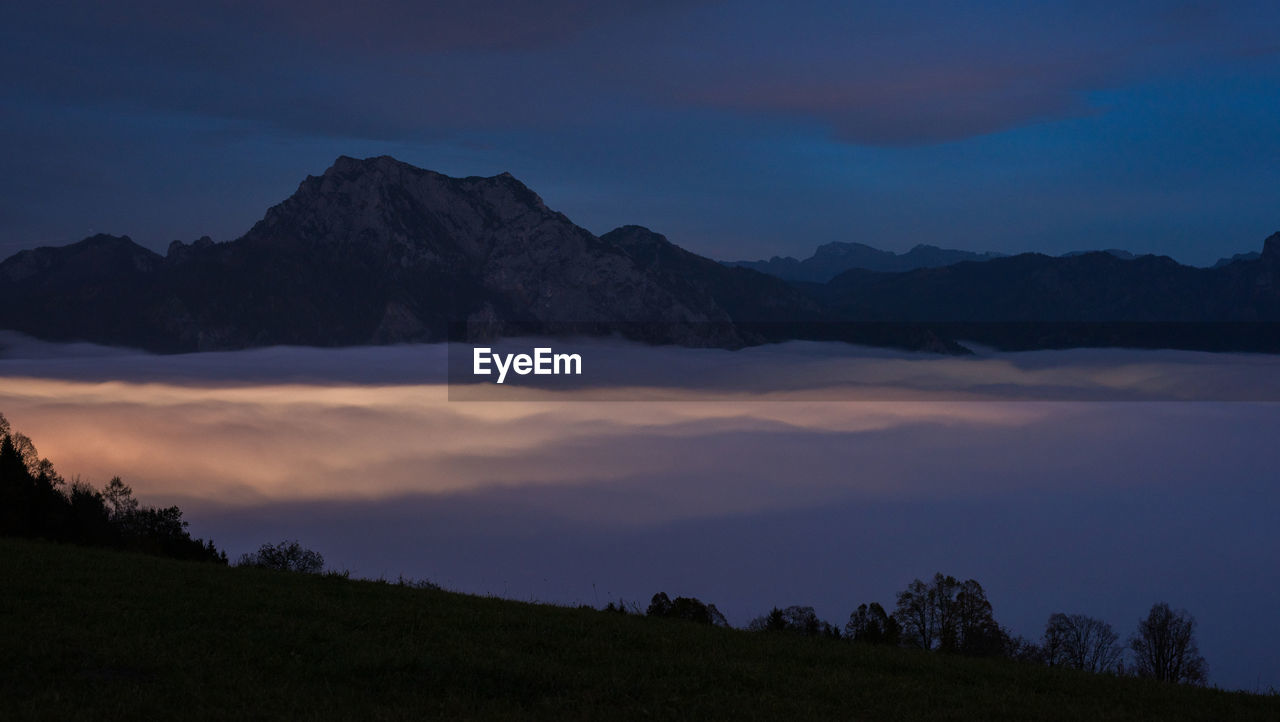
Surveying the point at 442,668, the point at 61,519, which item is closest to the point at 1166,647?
the point at 442,668

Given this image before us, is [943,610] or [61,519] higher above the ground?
[61,519]

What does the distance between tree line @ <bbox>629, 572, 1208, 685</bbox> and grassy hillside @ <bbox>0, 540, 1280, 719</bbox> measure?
14057mm

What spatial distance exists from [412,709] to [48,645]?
8.60 meters

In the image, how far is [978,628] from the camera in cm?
7125

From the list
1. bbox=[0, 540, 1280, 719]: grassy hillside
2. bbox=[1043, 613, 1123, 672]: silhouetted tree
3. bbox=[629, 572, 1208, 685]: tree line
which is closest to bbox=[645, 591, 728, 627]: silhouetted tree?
bbox=[629, 572, 1208, 685]: tree line

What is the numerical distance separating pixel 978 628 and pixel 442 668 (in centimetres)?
6244

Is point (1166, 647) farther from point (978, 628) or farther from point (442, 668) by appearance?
point (442, 668)

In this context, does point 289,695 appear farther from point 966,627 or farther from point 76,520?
point 966,627

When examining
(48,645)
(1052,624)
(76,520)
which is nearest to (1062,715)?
(48,645)

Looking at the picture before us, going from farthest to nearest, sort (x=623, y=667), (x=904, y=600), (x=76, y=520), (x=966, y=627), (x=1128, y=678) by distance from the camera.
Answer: (x=904, y=600)
(x=966, y=627)
(x=76, y=520)
(x=1128, y=678)
(x=623, y=667)

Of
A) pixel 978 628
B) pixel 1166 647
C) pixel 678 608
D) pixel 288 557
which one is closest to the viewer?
pixel 678 608

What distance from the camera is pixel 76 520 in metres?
58.4

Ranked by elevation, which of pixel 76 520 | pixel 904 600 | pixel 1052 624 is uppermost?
pixel 76 520

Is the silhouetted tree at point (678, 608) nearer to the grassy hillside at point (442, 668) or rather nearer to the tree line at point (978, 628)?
the tree line at point (978, 628)
